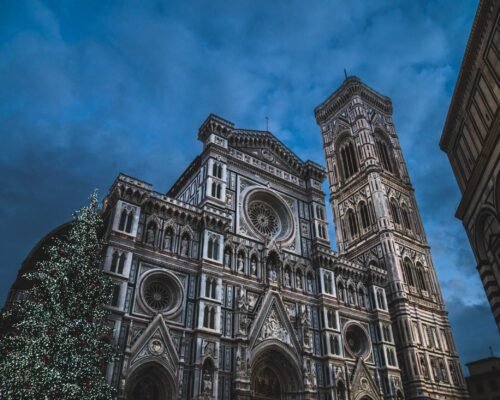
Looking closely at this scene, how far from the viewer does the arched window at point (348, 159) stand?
50562mm

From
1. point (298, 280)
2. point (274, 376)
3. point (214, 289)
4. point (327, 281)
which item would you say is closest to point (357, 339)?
point (327, 281)

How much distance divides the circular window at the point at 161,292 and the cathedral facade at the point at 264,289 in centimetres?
7

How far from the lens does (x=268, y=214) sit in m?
34.7

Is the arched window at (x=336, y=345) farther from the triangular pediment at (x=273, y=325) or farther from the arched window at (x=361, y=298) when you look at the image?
the arched window at (x=361, y=298)

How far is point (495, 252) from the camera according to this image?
16.1m

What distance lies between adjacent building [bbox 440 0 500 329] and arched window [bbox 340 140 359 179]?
104ft

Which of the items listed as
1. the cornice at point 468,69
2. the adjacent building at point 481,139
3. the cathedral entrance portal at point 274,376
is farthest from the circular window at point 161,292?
the cornice at point 468,69

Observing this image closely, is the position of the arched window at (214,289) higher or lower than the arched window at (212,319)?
higher

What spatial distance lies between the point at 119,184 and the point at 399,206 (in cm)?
3158

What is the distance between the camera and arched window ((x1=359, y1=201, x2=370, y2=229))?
4531 cm

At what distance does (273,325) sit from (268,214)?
384 inches

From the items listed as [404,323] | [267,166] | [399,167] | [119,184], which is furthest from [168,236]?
[399,167]

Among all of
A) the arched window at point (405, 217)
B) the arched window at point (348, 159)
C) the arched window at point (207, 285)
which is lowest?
the arched window at point (207, 285)

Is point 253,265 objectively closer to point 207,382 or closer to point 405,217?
point 207,382
